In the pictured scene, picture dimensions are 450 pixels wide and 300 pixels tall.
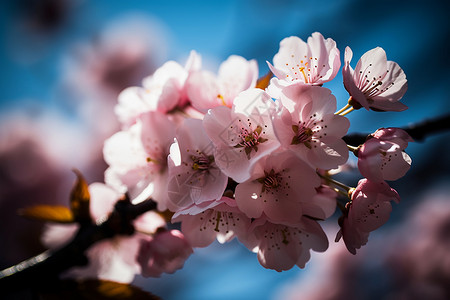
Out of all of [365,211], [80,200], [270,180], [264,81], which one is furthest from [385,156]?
[80,200]

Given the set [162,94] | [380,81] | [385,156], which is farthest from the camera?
[162,94]

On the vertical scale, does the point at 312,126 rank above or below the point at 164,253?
above

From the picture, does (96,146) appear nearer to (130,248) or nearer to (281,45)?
(130,248)

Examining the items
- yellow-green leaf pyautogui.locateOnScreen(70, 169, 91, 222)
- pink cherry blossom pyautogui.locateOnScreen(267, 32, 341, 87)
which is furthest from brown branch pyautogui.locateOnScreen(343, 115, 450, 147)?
yellow-green leaf pyautogui.locateOnScreen(70, 169, 91, 222)

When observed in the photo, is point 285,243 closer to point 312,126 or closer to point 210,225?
point 210,225

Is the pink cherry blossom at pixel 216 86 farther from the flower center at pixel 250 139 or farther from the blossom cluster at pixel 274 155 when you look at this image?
the flower center at pixel 250 139

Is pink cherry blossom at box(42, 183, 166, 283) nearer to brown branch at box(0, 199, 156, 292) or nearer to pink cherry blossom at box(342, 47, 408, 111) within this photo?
brown branch at box(0, 199, 156, 292)

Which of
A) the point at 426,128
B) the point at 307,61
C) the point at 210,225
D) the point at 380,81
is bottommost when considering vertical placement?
the point at 426,128
